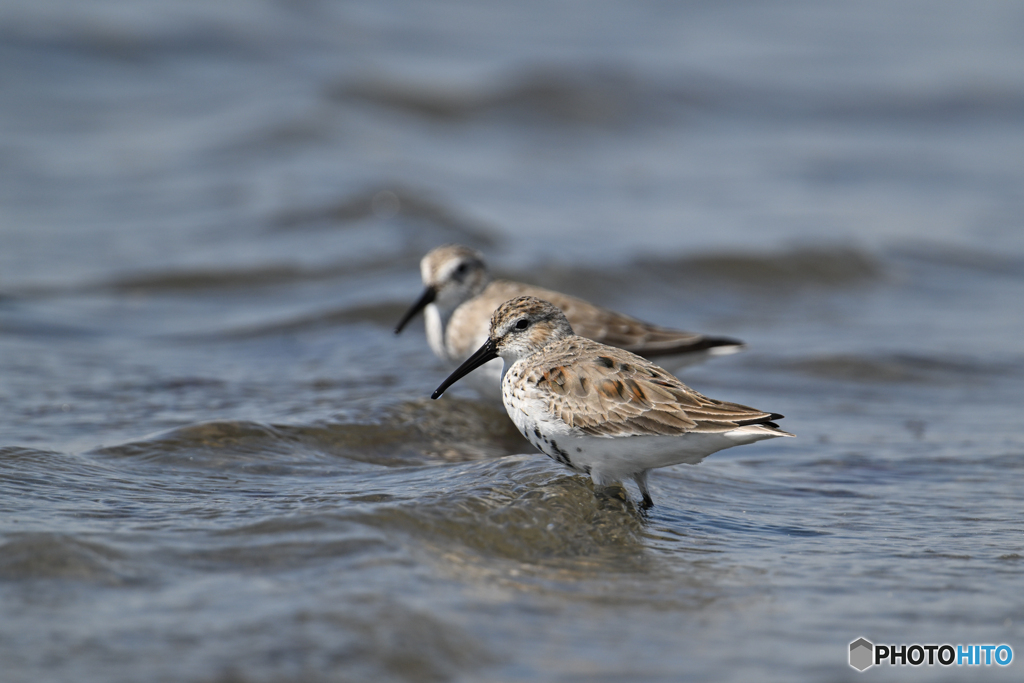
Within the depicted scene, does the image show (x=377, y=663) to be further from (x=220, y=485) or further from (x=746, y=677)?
(x=220, y=485)

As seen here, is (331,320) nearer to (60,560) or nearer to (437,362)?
(437,362)

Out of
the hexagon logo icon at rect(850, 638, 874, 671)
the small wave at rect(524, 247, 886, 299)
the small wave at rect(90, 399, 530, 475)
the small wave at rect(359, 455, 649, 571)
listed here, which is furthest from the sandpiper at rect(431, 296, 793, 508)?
the small wave at rect(524, 247, 886, 299)

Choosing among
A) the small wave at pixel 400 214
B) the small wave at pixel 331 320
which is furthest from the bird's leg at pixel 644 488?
the small wave at pixel 400 214

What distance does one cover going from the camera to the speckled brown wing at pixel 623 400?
5.07m

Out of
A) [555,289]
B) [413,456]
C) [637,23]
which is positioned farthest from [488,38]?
[413,456]

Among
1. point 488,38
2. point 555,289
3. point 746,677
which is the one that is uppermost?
point 488,38

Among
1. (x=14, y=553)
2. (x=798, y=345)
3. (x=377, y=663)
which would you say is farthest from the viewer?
(x=798, y=345)

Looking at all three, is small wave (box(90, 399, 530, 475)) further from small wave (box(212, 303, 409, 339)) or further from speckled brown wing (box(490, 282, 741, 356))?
small wave (box(212, 303, 409, 339))

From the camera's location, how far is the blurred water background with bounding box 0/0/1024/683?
4.22m

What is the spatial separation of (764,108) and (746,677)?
16687 mm

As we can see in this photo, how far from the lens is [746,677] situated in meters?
3.85

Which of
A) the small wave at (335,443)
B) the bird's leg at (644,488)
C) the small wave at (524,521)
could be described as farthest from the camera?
the small wave at (335,443)

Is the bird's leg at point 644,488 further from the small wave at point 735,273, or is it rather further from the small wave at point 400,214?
the small wave at point 400,214

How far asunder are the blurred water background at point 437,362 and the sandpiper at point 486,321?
0.49 m
